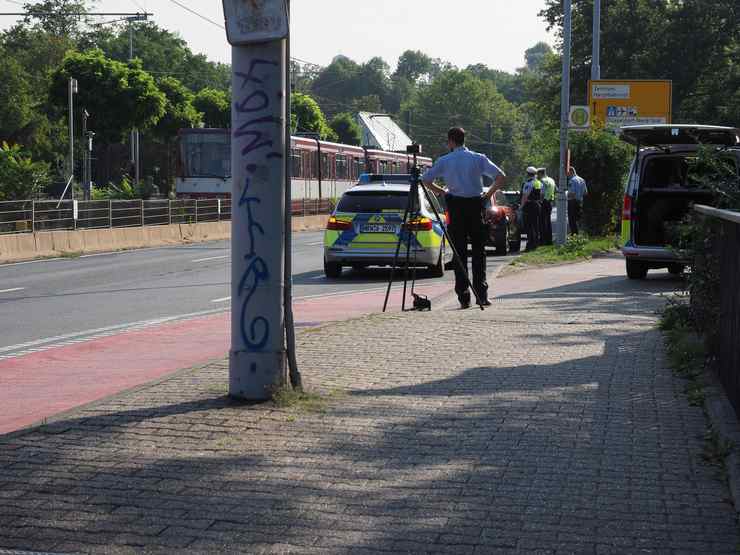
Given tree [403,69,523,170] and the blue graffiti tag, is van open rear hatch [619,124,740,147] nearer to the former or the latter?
the blue graffiti tag

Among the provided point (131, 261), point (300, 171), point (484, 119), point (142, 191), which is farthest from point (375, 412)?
point (484, 119)

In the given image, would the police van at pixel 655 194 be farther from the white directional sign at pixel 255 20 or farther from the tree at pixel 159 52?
the tree at pixel 159 52

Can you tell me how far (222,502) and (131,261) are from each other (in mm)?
21169

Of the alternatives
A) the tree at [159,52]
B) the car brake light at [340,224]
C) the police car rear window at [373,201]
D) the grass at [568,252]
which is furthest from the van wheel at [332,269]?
the tree at [159,52]

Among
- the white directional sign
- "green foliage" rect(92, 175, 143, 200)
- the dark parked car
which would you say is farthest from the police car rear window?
"green foliage" rect(92, 175, 143, 200)

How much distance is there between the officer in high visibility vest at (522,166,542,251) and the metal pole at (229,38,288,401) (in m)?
19.4

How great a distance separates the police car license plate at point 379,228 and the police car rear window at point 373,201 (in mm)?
260

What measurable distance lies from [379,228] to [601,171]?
9939 millimetres

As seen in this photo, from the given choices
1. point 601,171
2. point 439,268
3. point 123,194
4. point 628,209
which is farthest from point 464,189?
point 123,194

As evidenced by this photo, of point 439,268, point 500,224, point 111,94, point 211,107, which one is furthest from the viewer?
point 211,107

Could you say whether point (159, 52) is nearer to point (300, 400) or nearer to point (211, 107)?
point (211, 107)

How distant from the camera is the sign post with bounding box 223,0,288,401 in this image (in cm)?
757

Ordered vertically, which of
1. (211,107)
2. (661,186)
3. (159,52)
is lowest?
(661,186)

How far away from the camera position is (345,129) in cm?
12306
